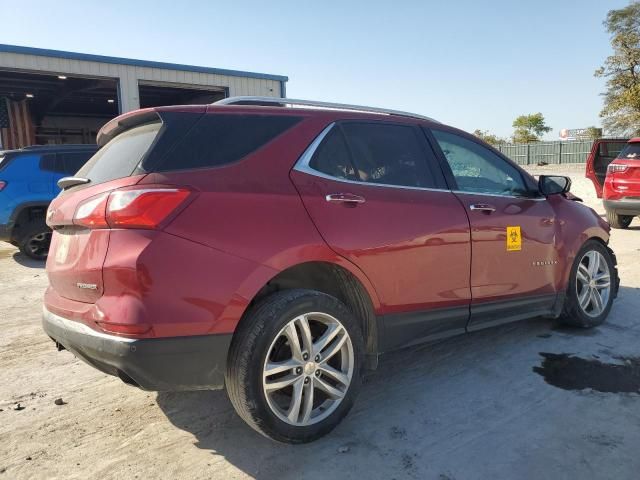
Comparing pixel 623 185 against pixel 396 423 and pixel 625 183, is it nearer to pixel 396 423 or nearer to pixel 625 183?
pixel 625 183

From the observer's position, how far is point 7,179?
26.7 feet

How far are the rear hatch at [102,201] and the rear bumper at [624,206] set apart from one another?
9.24m

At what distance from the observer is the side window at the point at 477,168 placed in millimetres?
3635

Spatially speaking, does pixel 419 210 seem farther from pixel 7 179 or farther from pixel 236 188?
pixel 7 179

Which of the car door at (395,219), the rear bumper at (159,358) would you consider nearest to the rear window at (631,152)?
the car door at (395,219)

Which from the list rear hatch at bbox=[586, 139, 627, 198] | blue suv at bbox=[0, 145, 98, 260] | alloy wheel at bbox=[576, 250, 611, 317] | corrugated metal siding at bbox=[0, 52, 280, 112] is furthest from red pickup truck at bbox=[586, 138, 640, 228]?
corrugated metal siding at bbox=[0, 52, 280, 112]

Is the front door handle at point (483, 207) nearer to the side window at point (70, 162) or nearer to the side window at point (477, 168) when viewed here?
the side window at point (477, 168)

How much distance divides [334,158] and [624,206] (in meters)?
8.65

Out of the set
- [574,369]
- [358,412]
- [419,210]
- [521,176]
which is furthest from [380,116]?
[574,369]

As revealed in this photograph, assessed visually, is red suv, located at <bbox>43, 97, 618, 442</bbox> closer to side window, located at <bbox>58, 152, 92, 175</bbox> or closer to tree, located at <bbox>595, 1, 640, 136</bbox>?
side window, located at <bbox>58, 152, 92, 175</bbox>

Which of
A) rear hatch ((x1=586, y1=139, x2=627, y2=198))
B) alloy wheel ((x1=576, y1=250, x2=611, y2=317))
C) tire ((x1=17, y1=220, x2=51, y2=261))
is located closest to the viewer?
alloy wheel ((x1=576, y1=250, x2=611, y2=317))

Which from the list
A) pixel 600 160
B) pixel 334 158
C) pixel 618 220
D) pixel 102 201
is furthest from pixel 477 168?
pixel 600 160

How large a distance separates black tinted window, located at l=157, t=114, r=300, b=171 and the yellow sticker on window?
180 cm

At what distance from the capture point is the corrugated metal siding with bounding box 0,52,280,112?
15.1m
